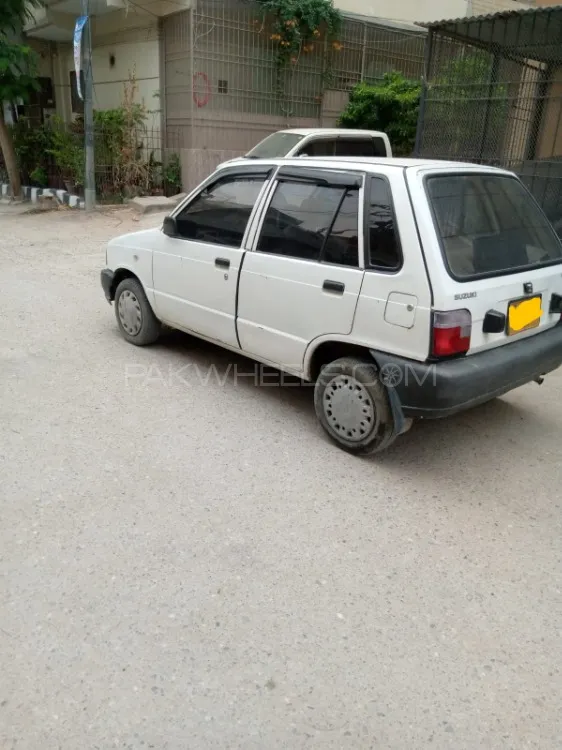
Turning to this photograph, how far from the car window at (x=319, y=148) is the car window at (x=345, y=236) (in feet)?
18.9

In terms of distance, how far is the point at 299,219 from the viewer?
12.7ft

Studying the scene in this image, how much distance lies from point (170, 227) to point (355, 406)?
2.17 m

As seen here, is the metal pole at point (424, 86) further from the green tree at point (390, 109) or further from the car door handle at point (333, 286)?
the car door handle at point (333, 286)

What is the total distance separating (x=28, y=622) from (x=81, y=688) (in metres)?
0.42

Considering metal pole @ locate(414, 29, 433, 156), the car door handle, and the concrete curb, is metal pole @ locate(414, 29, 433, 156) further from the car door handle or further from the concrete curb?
the concrete curb

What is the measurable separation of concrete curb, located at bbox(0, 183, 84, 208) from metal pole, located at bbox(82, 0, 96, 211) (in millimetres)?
806

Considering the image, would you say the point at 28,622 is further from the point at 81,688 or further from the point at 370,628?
the point at 370,628

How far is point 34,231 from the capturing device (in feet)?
38.1

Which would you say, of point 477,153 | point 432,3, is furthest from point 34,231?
point 432,3

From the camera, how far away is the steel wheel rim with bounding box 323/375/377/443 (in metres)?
3.59

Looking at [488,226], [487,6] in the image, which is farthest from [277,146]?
[487,6]

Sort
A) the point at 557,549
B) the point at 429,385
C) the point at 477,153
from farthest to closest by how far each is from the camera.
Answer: the point at 477,153
the point at 429,385
the point at 557,549

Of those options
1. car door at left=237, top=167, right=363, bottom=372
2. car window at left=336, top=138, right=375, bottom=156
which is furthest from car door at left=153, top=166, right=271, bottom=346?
car window at left=336, top=138, right=375, bottom=156

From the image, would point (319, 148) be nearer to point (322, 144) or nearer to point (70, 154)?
point (322, 144)
